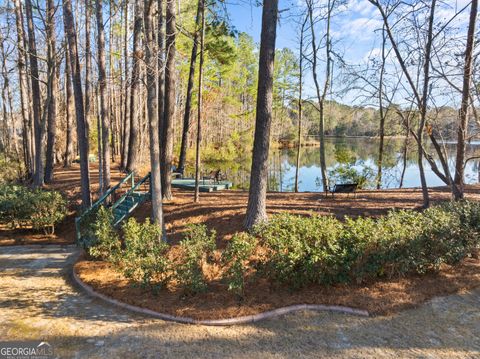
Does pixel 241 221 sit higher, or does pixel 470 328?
pixel 241 221

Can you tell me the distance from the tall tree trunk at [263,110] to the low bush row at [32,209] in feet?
19.2

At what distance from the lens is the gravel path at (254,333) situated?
3.17 m

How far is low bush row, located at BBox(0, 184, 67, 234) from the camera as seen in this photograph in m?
7.90

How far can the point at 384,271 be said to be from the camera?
4531 mm

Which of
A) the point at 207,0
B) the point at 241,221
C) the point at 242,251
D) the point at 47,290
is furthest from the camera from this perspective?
the point at 207,0

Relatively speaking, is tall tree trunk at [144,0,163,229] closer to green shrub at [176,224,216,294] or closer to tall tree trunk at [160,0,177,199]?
green shrub at [176,224,216,294]

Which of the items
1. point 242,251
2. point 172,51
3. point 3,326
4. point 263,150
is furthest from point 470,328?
point 172,51

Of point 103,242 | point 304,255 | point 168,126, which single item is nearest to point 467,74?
point 304,255

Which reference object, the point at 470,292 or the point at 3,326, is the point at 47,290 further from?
the point at 470,292

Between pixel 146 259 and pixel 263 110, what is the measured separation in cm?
337

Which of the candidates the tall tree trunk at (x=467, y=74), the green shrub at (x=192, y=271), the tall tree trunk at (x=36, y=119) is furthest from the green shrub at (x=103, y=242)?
the tall tree trunk at (x=467, y=74)

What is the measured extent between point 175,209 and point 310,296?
4.42 metres

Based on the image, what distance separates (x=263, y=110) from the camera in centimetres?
561

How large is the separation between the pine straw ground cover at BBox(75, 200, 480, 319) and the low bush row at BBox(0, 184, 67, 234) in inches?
165
